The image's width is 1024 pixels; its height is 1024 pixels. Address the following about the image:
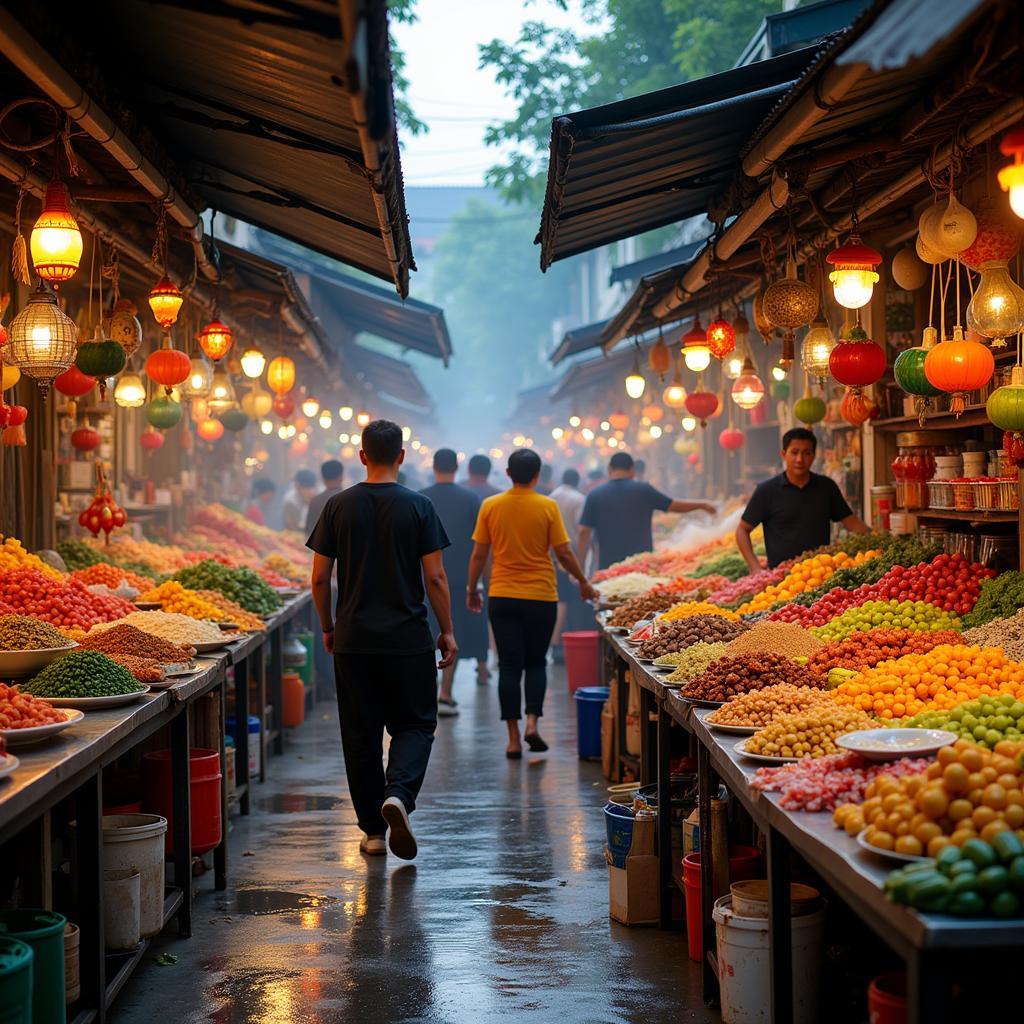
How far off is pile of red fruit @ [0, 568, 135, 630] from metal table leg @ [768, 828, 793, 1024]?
4508 millimetres

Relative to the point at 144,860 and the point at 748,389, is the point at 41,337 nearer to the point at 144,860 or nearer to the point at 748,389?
the point at 144,860

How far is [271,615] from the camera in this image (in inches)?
429

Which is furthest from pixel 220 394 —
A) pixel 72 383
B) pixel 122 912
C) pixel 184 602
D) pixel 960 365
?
pixel 960 365

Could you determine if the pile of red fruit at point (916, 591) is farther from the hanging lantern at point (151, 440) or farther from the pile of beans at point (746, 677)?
the hanging lantern at point (151, 440)

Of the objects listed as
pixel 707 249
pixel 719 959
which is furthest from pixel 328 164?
pixel 719 959

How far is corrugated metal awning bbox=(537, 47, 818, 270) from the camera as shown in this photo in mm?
6148

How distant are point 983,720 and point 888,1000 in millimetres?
1075

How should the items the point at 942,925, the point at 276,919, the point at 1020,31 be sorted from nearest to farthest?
the point at 942,925
the point at 1020,31
the point at 276,919

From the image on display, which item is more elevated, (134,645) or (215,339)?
(215,339)

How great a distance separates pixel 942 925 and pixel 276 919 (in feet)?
14.0

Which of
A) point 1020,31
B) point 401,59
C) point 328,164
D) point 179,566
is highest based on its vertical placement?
point 401,59

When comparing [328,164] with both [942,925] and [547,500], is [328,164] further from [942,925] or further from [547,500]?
[942,925]

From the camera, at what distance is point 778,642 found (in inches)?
263

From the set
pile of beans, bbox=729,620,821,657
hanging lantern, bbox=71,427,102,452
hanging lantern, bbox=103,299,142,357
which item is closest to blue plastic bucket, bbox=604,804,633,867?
pile of beans, bbox=729,620,821,657
